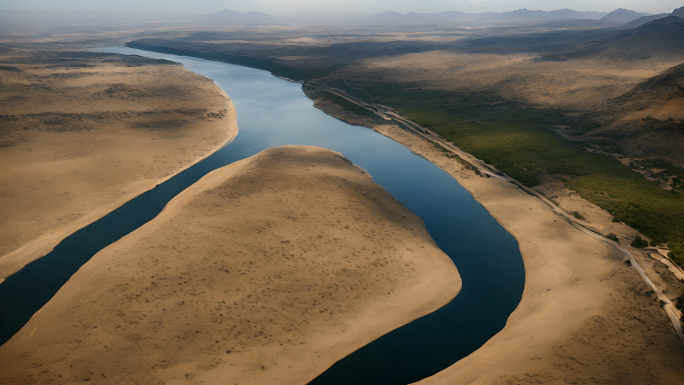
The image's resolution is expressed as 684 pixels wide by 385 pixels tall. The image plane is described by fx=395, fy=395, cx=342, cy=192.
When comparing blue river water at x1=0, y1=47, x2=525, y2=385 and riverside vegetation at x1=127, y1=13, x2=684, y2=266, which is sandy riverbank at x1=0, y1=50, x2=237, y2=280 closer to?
blue river water at x1=0, y1=47, x2=525, y2=385

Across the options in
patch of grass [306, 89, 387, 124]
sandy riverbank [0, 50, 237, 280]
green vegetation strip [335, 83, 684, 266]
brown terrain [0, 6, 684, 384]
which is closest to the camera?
brown terrain [0, 6, 684, 384]

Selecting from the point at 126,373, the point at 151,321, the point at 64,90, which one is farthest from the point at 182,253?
the point at 64,90

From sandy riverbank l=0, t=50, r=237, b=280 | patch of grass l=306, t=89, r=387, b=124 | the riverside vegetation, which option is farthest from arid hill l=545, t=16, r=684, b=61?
sandy riverbank l=0, t=50, r=237, b=280

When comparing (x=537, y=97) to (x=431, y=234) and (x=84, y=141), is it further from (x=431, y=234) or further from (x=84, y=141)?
(x=84, y=141)

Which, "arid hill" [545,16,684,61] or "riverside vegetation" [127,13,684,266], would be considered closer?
"riverside vegetation" [127,13,684,266]

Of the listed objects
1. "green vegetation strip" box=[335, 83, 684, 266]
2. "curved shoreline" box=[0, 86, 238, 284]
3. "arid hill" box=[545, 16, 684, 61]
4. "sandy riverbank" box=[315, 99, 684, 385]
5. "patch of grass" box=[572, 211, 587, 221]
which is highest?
"arid hill" box=[545, 16, 684, 61]

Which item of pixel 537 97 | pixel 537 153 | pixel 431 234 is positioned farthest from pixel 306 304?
pixel 537 97
